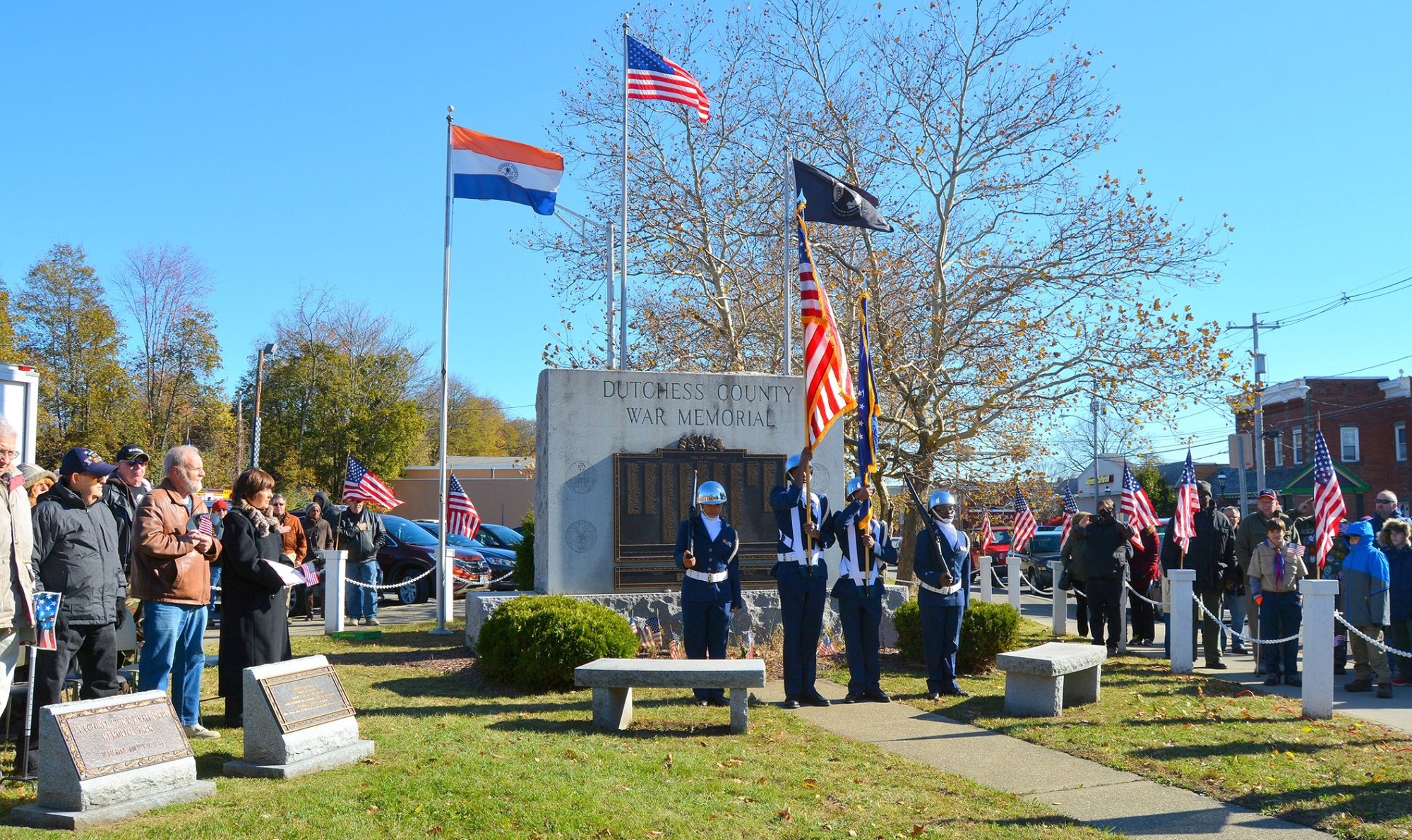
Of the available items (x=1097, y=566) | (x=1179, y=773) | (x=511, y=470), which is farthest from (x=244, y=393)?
(x=1179, y=773)

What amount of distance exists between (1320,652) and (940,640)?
2942mm

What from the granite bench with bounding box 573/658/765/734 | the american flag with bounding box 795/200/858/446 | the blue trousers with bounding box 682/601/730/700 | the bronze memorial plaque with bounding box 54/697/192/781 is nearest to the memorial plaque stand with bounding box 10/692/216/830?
the bronze memorial plaque with bounding box 54/697/192/781

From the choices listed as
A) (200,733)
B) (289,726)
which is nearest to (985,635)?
(289,726)

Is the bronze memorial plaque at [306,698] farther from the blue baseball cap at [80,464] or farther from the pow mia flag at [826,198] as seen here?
the pow mia flag at [826,198]

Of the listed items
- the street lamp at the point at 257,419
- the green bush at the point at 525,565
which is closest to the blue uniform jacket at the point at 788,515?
the green bush at the point at 525,565

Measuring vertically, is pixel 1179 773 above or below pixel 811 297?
below

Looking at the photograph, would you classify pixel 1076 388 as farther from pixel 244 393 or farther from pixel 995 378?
pixel 244 393

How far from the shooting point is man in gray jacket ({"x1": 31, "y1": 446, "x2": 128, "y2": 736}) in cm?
629

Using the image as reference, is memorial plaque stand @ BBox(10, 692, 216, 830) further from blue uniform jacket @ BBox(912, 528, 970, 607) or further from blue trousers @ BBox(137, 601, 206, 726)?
blue uniform jacket @ BBox(912, 528, 970, 607)

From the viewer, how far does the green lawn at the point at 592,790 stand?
5.37 m

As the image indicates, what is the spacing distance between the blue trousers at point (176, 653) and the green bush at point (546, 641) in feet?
9.04

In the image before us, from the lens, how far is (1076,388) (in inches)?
687

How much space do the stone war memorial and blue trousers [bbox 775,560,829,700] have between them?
2.58m

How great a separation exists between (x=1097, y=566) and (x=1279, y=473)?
3884 cm
